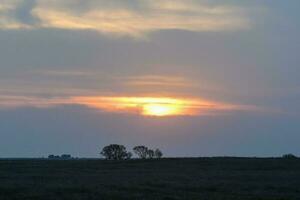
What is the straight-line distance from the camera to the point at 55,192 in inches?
1307

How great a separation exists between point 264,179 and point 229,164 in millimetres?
19614

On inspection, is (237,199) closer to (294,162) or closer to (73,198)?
(73,198)

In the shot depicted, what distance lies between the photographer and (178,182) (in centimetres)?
4050

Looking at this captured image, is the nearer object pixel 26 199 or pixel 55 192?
pixel 26 199

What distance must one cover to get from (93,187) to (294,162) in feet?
112

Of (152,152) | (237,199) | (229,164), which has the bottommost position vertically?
(237,199)

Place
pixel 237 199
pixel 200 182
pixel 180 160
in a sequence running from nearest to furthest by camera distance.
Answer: pixel 237 199, pixel 200 182, pixel 180 160

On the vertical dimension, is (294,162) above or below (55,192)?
above

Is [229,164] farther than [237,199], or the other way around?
[229,164]

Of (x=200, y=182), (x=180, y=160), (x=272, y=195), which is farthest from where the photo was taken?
(x=180, y=160)

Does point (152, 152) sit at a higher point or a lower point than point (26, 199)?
higher

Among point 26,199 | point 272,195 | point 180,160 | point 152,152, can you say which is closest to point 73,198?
point 26,199

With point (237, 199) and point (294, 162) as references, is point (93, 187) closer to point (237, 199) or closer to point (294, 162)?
point (237, 199)

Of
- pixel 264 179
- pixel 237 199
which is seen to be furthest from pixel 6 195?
pixel 264 179
